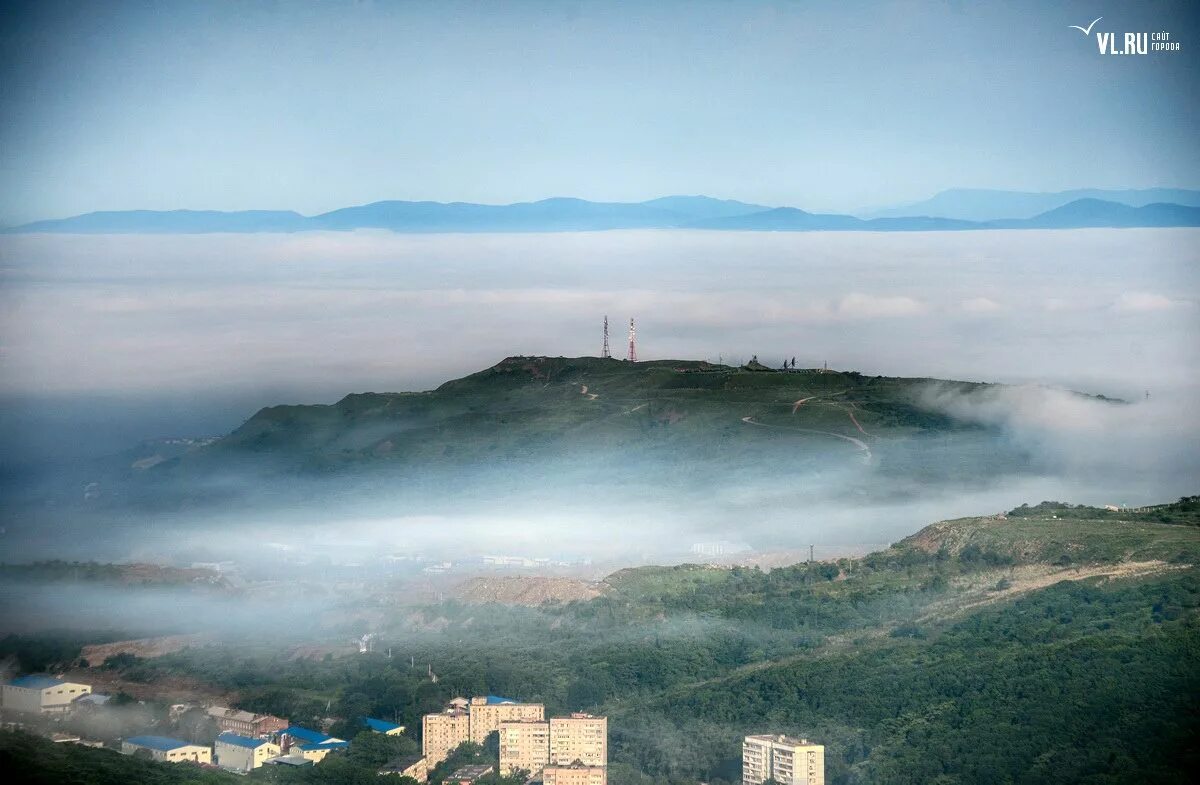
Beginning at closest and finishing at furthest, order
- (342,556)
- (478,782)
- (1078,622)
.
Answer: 1. (478,782)
2. (1078,622)
3. (342,556)

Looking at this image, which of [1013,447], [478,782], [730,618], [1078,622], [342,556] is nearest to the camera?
[478,782]

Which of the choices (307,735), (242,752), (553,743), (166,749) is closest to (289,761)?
(242,752)

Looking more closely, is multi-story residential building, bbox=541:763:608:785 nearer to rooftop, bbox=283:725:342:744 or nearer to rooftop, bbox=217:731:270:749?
rooftop, bbox=283:725:342:744

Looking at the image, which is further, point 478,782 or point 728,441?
point 728,441

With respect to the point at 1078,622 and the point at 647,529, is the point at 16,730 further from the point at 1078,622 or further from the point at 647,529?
the point at 647,529

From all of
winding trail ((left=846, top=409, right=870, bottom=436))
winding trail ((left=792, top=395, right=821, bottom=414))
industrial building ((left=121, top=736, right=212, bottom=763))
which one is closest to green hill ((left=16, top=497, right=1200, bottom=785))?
industrial building ((left=121, top=736, right=212, bottom=763))

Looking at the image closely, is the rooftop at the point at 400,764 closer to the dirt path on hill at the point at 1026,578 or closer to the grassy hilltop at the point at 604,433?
the dirt path on hill at the point at 1026,578

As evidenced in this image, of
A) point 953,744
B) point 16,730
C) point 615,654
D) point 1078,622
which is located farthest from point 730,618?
point 16,730
